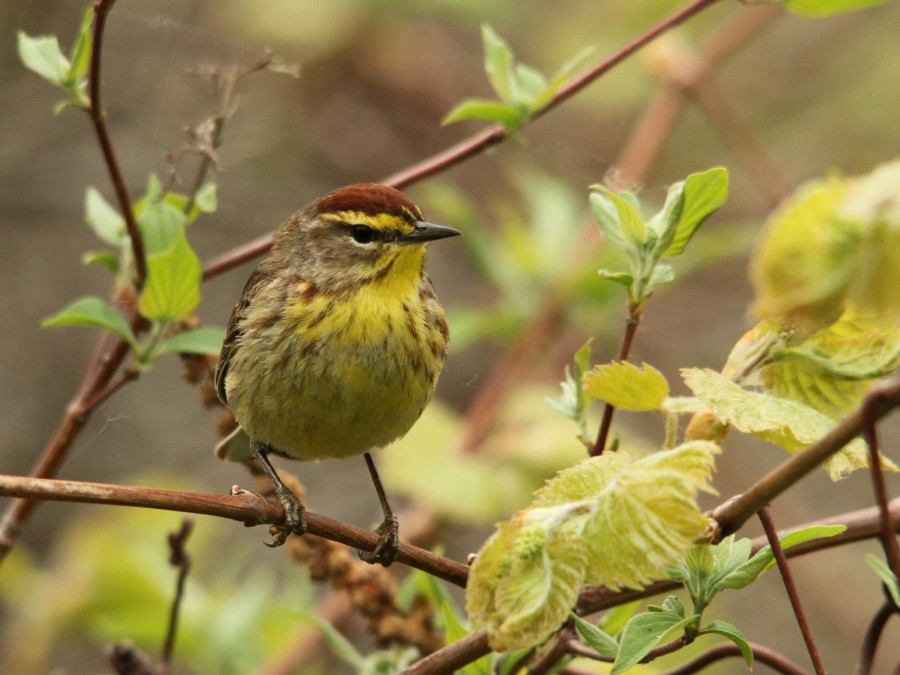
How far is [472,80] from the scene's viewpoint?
6.90 m

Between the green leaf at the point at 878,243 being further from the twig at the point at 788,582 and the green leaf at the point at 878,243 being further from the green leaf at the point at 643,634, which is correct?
the green leaf at the point at 643,634

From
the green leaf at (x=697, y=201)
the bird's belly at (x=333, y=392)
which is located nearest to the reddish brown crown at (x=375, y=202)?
the bird's belly at (x=333, y=392)

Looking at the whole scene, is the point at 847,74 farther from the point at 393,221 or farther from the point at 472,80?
the point at 393,221

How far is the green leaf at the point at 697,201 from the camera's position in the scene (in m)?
1.71

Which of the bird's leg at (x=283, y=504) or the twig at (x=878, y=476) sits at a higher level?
the bird's leg at (x=283, y=504)

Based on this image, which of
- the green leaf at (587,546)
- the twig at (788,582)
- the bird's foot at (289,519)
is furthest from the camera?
the bird's foot at (289,519)

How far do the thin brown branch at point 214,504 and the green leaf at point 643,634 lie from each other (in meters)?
0.30

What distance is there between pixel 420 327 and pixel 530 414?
133 centimetres

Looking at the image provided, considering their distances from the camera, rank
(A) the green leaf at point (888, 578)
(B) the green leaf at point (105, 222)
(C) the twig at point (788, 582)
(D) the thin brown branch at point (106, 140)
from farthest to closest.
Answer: (B) the green leaf at point (105, 222)
(D) the thin brown branch at point (106, 140)
(A) the green leaf at point (888, 578)
(C) the twig at point (788, 582)

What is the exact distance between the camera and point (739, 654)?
1923 mm

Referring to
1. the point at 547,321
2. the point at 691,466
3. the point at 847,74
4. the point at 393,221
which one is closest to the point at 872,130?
the point at 847,74

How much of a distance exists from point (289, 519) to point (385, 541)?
232 mm

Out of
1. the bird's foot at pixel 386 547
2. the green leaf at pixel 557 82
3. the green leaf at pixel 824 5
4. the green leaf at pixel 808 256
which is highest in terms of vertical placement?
the green leaf at pixel 557 82

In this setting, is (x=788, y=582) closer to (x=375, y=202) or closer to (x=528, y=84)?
(x=528, y=84)
